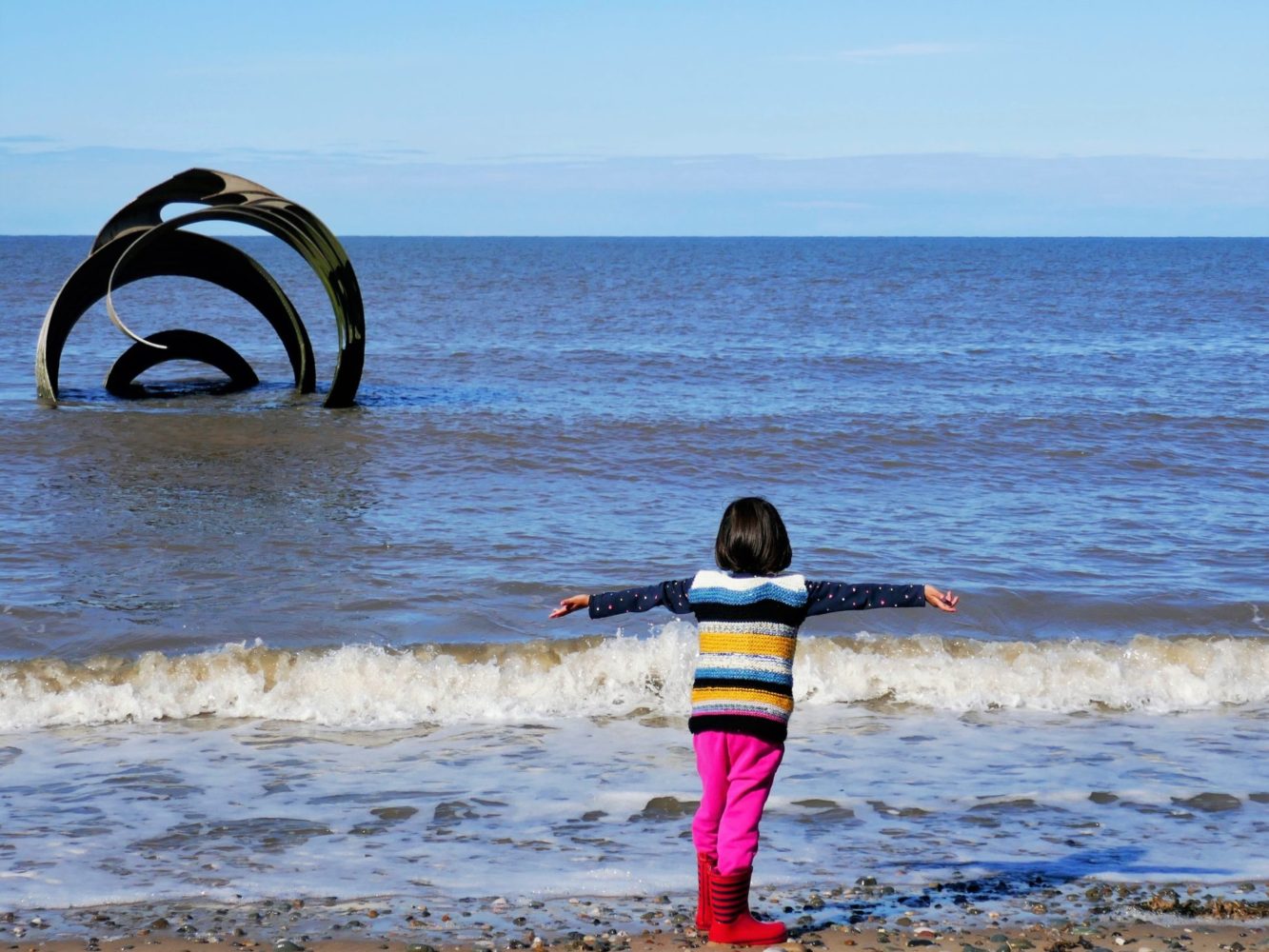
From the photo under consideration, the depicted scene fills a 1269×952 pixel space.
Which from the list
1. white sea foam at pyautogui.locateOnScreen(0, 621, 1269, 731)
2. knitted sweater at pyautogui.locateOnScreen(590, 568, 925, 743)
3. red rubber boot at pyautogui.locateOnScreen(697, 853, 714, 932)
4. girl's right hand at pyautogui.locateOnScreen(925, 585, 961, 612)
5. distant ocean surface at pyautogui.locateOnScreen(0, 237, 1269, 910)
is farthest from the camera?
white sea foam at pyautogui.locateOnScreen(0, 621, 1269, 731)

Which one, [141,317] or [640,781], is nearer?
[640,781]

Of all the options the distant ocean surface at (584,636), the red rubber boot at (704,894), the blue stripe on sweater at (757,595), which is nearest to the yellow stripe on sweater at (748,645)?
the blue stripe on sweater at (757,595)

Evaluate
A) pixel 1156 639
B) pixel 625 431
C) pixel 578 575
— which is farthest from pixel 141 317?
pixel 1156 639

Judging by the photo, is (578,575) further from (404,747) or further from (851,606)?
(851,606)

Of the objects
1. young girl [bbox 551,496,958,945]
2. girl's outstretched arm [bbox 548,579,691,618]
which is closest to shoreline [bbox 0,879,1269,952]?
young girl [bbox 551,496,958,945]

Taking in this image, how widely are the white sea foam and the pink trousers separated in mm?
3548

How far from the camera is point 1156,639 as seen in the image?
9602 millimetres

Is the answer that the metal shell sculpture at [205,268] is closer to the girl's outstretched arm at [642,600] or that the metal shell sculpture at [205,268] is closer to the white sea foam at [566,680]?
the white sea foam at [566,680]

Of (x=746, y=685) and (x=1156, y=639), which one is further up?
(x=746, y=685)

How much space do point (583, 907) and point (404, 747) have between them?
8.38ft

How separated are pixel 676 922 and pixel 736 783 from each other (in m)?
0.66

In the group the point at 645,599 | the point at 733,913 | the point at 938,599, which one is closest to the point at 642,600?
the point at 645,599

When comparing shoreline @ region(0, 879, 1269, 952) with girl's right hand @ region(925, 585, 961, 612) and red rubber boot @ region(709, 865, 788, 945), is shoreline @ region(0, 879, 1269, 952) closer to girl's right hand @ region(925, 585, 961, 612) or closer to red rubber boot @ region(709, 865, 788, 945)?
red rubber boot @ region(709, 865, 788, 945)

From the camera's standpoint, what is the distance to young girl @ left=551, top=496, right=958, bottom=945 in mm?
4523
